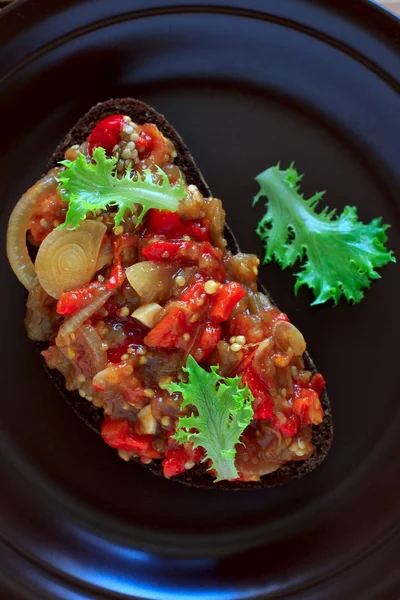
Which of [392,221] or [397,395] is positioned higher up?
[392,221]

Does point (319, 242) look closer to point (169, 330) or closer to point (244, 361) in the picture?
point (244, 361)

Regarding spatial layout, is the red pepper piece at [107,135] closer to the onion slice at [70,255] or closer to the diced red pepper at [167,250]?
the onion slice at [70,255]

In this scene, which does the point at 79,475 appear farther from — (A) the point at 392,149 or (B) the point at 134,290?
(A) the point at 392,149

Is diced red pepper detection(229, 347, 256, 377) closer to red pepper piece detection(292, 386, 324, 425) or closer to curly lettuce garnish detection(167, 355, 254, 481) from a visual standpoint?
curly lettuce garnish detection(167, 355, 254, 481)

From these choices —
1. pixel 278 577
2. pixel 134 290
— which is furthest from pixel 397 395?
pixel 134 290

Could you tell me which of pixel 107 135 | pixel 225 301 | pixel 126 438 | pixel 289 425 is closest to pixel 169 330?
pixel 225 301

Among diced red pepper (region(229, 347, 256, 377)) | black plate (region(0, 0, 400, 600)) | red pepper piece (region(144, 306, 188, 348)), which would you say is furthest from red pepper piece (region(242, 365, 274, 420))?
black plate (region(0, 0, 400, 600))
